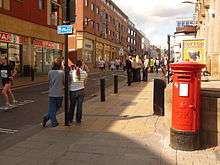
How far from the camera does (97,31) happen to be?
234ft

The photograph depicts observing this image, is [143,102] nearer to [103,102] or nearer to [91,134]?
[103,102]

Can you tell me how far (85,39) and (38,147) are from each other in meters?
55.0

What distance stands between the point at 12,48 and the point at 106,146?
26.6 m

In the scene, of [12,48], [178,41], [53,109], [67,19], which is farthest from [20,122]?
[12,48]

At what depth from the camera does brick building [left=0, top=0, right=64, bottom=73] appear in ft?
106

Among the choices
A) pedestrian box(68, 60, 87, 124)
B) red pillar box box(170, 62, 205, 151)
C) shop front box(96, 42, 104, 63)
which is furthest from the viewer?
shop front box(96, 42, 104, 63)

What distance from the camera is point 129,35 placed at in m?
126

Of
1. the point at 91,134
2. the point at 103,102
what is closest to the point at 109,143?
the point at 91,134

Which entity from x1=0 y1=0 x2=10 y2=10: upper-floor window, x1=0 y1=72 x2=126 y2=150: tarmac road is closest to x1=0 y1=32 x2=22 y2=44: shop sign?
x1=0 y1=0 x2=10 y2=10: upper-floor window

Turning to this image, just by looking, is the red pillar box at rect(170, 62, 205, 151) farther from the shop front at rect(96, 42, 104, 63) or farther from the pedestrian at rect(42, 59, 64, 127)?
the shop front at rect(96, 42, 104, 63)

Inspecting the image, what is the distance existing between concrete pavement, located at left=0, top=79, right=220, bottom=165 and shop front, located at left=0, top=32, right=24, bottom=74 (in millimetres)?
20988

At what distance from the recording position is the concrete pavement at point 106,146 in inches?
281

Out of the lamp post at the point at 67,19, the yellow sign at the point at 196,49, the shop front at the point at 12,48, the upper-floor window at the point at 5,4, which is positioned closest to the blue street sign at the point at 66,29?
the lamp post at the point at 67,19

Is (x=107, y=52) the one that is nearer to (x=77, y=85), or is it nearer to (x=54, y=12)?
(x=54, y=12)
